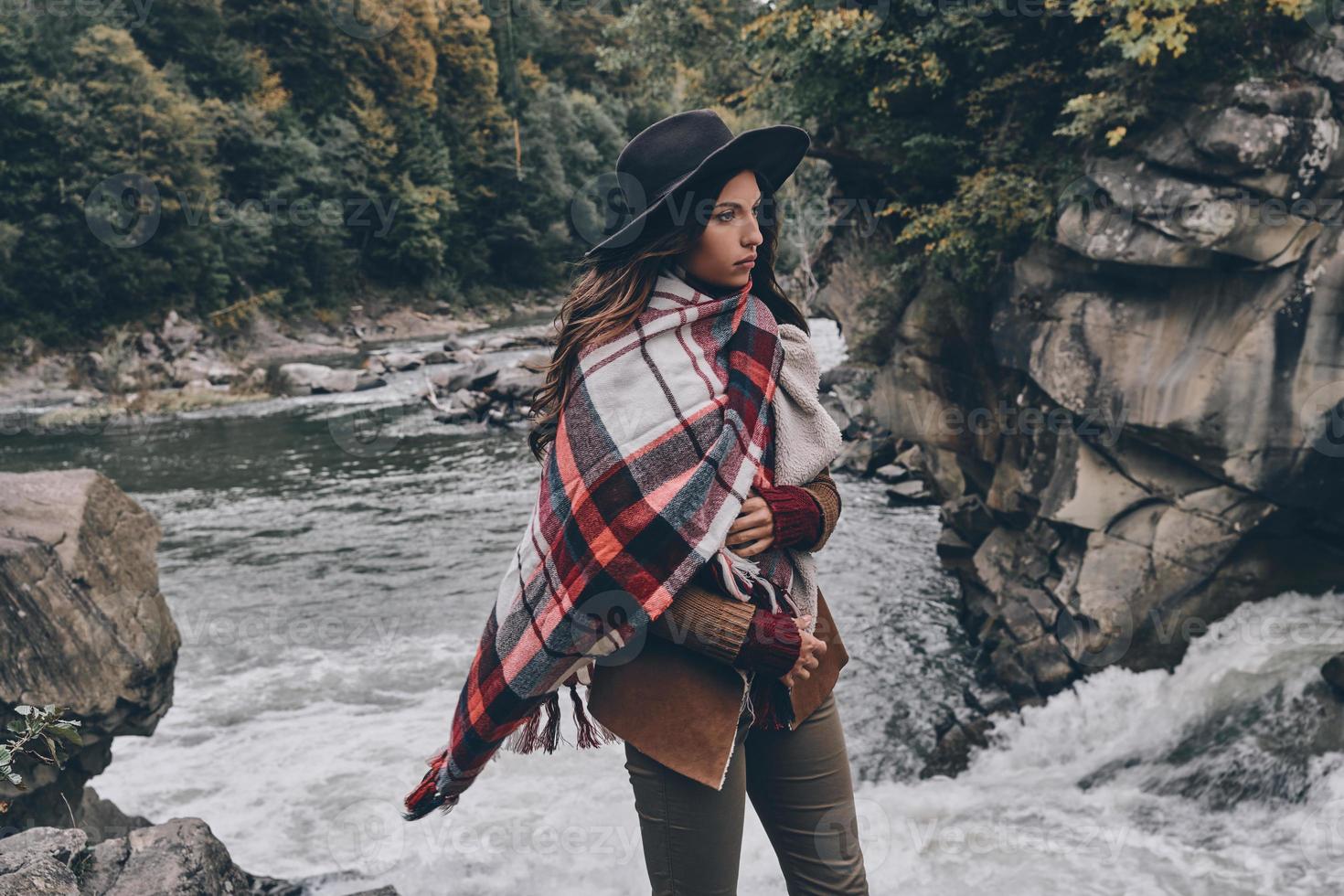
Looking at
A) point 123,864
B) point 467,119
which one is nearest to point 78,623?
point 123,864

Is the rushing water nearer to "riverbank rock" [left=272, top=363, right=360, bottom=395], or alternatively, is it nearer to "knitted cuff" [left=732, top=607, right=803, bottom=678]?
"knitted cuff" [left=732, top=607, right=803, bottom=678]

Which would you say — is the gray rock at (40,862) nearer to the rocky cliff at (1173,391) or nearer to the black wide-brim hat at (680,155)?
the black wide-brim hat at (680,155)

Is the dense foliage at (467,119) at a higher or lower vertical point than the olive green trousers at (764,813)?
higher

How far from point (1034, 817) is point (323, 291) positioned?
37.7m

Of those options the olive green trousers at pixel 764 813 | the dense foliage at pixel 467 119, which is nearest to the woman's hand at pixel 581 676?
the olive green trousers at pixel 764 813

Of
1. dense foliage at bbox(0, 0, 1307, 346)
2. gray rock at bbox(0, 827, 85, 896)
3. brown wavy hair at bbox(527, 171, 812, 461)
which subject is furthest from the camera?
dense foliage at bbox(0, 0, 1307, 346)

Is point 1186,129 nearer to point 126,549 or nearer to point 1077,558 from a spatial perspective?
point 1077,558

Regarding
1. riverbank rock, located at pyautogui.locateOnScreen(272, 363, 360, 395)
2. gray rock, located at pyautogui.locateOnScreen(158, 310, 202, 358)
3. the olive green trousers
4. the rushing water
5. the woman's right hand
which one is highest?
the woman's right hand

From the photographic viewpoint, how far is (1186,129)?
561cm

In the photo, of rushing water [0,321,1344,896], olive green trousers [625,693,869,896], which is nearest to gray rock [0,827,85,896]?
olive green trousers [625,693,869,896]

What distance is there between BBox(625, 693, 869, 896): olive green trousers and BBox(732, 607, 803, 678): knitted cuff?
0.13 metres

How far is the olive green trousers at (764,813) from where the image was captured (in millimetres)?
1834

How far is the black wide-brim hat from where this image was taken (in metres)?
1.84

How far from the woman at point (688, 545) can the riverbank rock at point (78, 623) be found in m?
3.04
